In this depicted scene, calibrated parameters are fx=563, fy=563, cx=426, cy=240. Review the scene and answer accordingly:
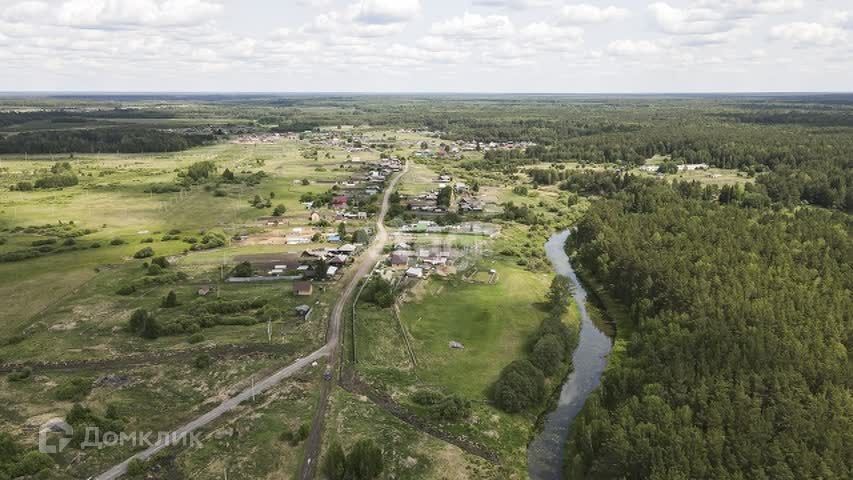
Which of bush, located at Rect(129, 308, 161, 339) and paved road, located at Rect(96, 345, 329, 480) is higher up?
bush, located at Rect(129, 308, 161, 339)

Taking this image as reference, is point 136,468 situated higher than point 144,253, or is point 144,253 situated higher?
point 144,253

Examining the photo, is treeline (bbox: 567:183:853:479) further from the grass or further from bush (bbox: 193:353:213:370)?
bush (bbox: 193:353:213:370)

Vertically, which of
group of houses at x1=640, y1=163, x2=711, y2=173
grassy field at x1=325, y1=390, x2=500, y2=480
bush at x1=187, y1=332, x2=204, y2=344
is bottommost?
grassy field at x1=325, y1=390, x2=500, y2=480

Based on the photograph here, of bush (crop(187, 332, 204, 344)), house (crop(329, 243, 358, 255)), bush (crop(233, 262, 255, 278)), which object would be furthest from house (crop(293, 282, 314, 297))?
house (crop(329, 243, 358, 255))

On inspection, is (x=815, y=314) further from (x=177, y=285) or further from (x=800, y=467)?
(x=177, y=285)

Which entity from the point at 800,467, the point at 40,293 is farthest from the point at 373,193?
the point at 800,467

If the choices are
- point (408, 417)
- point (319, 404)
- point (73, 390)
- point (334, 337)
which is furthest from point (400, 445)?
point (73, 390)

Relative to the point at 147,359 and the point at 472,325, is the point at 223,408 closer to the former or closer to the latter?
the point at 147,359
